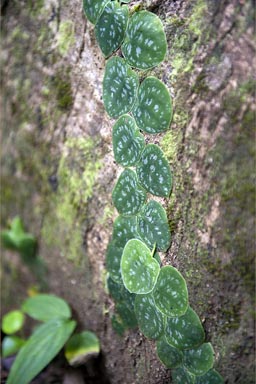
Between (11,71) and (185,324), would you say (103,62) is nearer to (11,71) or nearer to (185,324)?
(11,71)

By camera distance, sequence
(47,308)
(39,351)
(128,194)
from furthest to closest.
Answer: (47,308) < (39,351) < (128,194)

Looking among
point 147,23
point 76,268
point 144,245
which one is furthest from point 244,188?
point 76,268

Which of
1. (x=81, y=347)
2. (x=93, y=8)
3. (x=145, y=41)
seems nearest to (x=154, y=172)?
(x=145, y=41)

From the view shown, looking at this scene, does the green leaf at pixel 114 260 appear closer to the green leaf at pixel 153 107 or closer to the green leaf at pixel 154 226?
the green leaf at pixel 154 226

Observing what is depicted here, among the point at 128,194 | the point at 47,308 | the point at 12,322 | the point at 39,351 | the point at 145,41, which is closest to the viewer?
the point at 145,41

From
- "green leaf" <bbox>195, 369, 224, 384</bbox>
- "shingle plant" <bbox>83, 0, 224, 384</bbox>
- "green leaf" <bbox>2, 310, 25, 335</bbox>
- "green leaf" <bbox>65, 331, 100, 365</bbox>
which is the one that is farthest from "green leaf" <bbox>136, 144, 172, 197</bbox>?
"green leaf" <bbox>2, 310, 25, 335</bbox>

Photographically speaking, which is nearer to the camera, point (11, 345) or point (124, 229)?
point (124, 229)

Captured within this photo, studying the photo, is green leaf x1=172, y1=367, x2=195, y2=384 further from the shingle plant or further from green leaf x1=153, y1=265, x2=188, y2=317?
green leaf x1=153, y1=265, x2=188, y2=317

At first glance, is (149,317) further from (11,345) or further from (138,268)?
(11,345)
